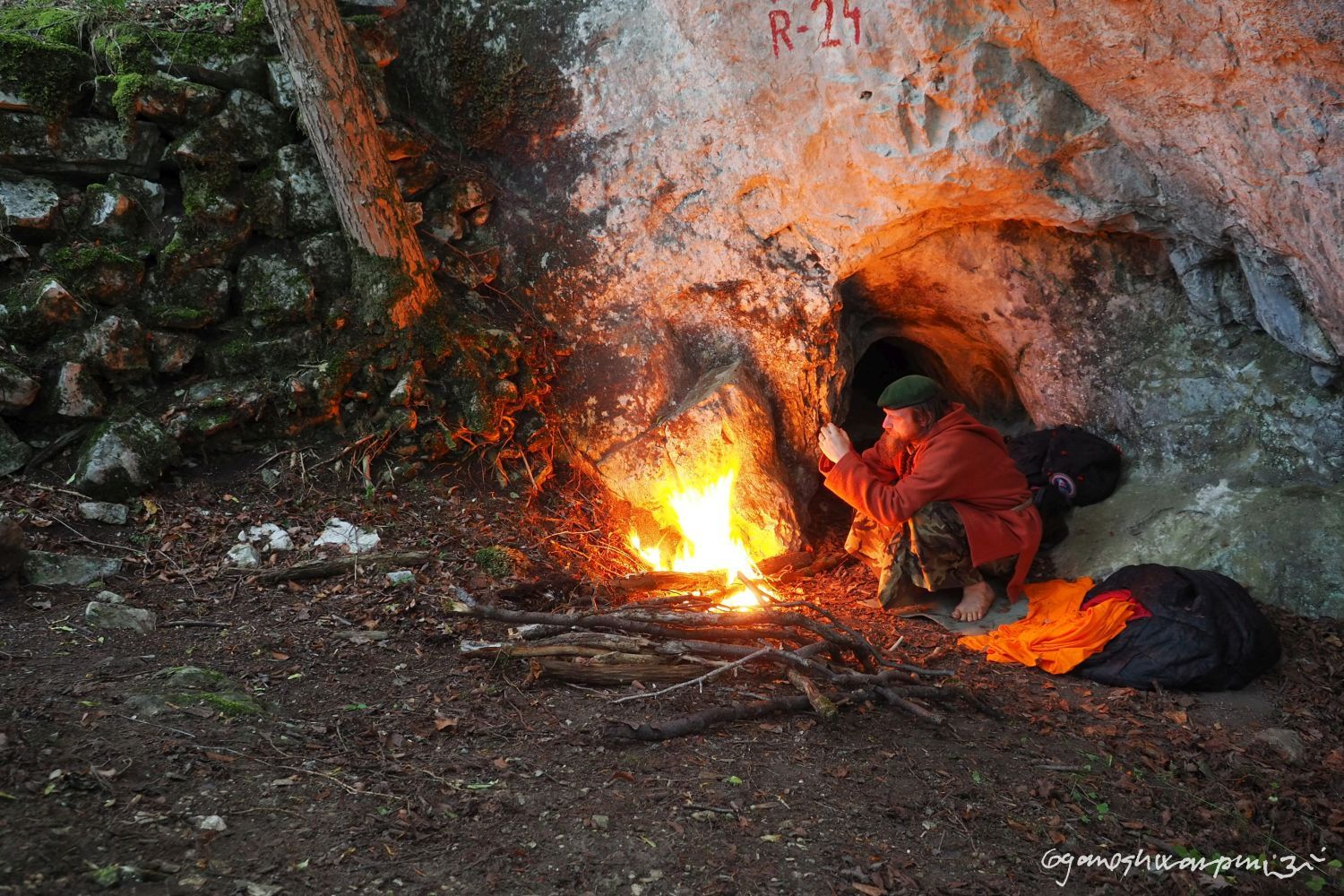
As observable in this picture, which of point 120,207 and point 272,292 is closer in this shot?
point 120,207

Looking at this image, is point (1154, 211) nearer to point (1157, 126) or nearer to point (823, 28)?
point (1157, 126)

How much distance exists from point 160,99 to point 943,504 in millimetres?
5177

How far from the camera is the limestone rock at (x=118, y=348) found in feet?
16.7

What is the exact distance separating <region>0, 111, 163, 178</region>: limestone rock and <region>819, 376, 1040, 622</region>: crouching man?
14.6 feet

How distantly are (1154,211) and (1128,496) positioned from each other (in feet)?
5.92

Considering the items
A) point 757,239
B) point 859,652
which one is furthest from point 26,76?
point 859,652

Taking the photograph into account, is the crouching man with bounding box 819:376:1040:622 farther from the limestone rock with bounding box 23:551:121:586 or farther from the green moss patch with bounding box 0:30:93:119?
the green moss patch with bounding box 0:30:93:119

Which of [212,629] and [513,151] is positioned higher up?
[513,151]

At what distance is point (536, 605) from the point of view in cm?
490

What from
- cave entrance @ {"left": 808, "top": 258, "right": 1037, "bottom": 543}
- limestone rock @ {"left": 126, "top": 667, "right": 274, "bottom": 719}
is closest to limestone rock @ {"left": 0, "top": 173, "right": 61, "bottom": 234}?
limestone rock @ {"left": 126, "top": 667, "right": 274, "bottom": 719}

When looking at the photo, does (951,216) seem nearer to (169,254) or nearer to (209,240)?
(209,240)

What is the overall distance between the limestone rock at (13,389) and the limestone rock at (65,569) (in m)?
1.00

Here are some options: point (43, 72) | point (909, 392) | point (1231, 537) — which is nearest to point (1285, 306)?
point (1231, 537)

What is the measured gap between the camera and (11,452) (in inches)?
190
